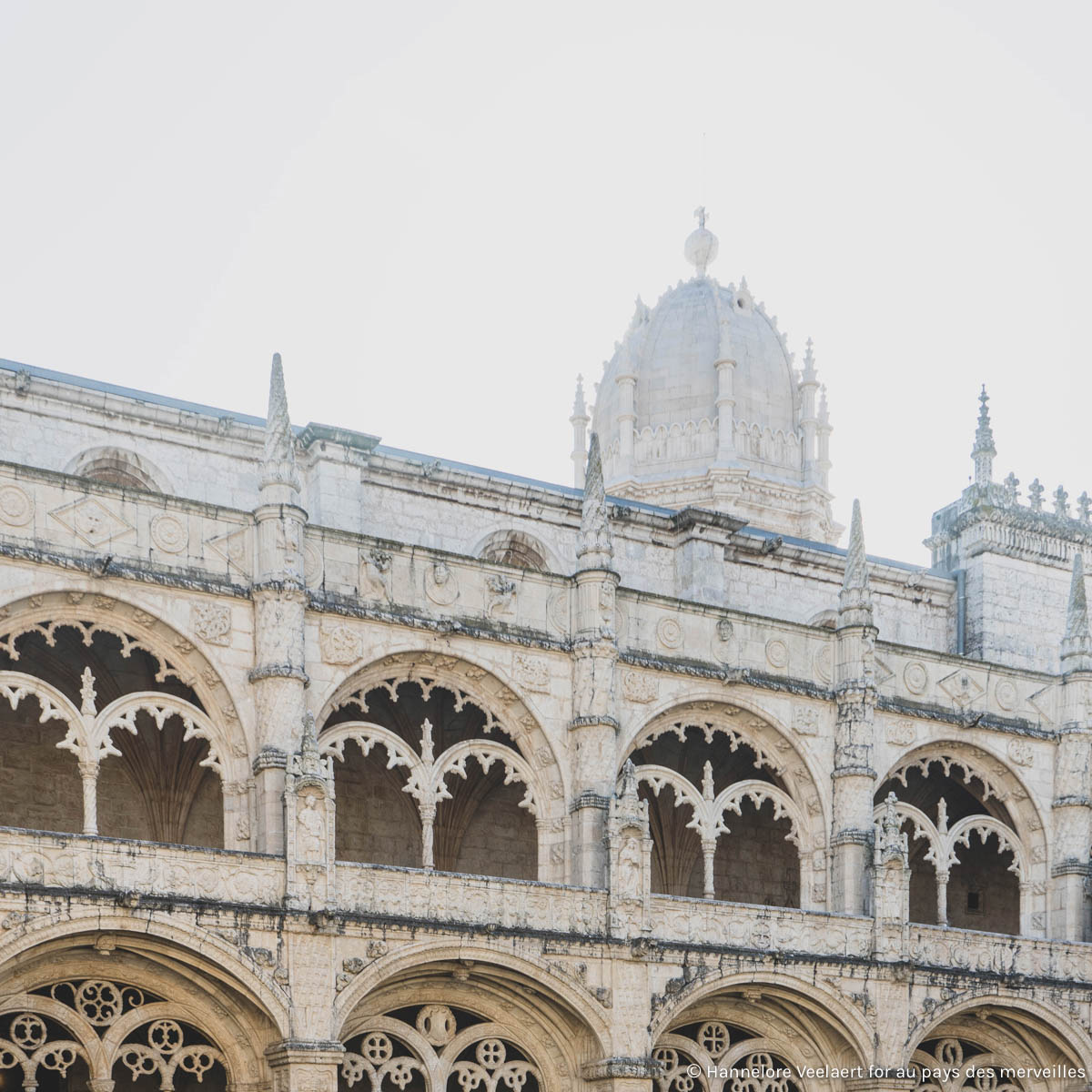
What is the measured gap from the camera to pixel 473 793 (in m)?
31.8

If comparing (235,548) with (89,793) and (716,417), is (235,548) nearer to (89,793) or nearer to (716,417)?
(89,793)

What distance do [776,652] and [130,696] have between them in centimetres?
1077

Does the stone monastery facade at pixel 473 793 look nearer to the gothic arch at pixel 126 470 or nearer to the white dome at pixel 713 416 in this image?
the gothic arch at pixel 126 470

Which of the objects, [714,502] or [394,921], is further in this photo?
[714,502]

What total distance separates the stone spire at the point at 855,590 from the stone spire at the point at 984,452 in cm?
910

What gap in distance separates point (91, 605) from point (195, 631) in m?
1.38

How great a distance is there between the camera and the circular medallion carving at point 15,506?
2484 centimetres

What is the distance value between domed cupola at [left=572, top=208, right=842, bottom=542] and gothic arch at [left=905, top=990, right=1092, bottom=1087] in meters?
18.5

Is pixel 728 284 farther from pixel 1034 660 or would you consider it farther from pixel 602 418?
pixel 1034 660

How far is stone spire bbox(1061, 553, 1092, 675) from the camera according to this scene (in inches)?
1336

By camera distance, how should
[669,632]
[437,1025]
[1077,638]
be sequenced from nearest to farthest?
[437,1025] → [669,632] → [1077,638]

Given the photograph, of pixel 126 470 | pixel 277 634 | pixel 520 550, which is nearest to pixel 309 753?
pixel 277 634

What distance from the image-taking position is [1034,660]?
130 ft

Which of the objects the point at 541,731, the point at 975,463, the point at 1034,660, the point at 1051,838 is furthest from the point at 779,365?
the point at 541,731
